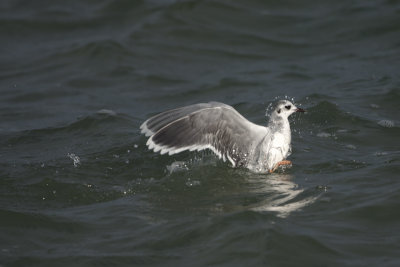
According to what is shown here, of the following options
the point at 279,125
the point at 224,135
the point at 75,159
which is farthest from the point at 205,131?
the point at 75,159

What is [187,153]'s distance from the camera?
→ 8625 millimetres

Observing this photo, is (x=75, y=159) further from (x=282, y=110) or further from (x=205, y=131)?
(x=282, y=110)

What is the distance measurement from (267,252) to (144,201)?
1858 millimetres

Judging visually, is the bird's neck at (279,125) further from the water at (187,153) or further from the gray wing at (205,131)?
the water at (187,153)

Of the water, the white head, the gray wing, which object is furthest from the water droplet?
the gray wing

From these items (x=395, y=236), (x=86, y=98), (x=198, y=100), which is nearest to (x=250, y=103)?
(x=198, y=100)

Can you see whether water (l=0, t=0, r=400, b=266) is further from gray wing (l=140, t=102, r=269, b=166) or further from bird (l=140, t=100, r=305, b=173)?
gray wing (l=140, t=102, r=269, b=166)

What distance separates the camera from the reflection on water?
6.54m

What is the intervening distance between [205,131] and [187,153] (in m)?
1.19

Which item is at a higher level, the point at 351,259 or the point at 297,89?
the point at 297,89

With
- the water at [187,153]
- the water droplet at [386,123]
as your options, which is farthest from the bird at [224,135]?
the water droplet at [386,123]

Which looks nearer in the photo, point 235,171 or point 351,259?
point 351,259

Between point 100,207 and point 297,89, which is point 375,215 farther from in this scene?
point 297,89

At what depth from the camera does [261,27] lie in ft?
47.6
